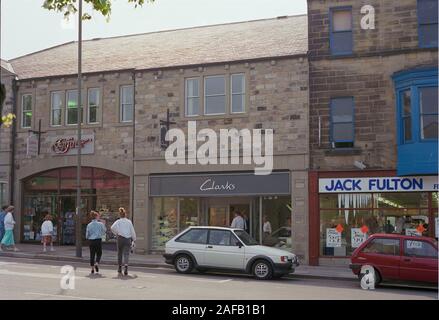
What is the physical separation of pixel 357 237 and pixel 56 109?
13.3m

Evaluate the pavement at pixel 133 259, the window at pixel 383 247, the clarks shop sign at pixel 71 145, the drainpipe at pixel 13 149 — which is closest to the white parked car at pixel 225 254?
the pavement at pixel 133 259

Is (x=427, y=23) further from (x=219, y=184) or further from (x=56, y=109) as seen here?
(x=56, y=109)

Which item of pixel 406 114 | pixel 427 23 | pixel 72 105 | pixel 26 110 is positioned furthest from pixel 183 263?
pixel 26 110

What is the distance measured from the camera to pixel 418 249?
14688 mm

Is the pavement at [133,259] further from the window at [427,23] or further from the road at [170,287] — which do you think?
the window at [427,23]

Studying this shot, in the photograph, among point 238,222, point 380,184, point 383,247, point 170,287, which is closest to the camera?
point 170,287

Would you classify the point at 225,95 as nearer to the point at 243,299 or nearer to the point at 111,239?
the point at 111,239

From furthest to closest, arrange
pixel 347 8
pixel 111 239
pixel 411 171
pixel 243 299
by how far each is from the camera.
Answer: pixel 111 239 < pixel 347 8 < pixel 411 171 < pixel 243 299

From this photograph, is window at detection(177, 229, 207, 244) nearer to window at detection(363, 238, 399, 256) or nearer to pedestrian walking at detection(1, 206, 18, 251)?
window at detection(363, 238, 399, 256)

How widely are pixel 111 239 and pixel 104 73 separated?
6.64 m

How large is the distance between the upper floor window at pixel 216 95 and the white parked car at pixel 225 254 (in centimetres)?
644

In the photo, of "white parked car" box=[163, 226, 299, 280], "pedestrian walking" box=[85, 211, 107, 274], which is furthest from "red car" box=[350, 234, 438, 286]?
"pedestrian walking" box=[85, 211, 107, 274]
